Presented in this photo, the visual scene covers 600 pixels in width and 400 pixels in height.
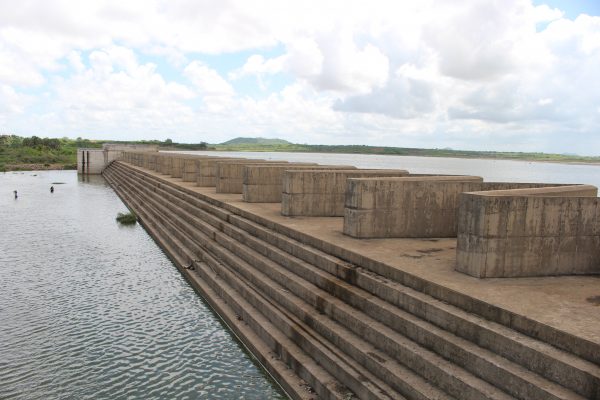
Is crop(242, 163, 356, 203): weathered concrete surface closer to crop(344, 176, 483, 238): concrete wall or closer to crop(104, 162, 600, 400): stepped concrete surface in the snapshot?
crop(104, 162, 600, 400): stepped concrete surface

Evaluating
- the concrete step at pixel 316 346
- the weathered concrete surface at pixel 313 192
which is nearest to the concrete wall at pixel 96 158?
the weathered concrete surface at pixel 313 192

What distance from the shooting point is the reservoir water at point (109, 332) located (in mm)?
8586

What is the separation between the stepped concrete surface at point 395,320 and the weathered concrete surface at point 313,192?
152 cm

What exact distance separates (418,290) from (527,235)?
8.03 feet

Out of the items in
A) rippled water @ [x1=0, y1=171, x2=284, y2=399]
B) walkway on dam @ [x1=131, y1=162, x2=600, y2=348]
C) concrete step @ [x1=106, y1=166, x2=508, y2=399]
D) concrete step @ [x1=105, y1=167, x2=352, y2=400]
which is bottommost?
rippled water @ [x1=0, y1=171, x2=284, y2=399]

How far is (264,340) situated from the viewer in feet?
32.6

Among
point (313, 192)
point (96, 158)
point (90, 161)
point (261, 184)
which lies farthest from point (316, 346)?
point (96, 158)

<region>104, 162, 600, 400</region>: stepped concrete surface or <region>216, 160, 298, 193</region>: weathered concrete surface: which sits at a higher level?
<region>216, 160, 298, 193</region>: weathered concrete surface

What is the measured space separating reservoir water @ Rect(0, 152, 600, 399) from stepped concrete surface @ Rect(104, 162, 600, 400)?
75 cm

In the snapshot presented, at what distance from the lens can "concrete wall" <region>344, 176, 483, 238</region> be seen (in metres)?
11.8

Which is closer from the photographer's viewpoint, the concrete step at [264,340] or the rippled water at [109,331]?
the concrete step at [264,340]

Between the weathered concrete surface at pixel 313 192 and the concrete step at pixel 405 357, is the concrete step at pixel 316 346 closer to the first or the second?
the concrete step at pixel 405 357

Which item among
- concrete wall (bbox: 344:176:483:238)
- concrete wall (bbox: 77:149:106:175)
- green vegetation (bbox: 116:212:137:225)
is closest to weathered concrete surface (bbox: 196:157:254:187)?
green vegetation (bbox: 116:212:137:225)

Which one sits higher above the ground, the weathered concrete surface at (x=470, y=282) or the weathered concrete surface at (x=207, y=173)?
the weathered concrete surface at (x=207, y=173)
